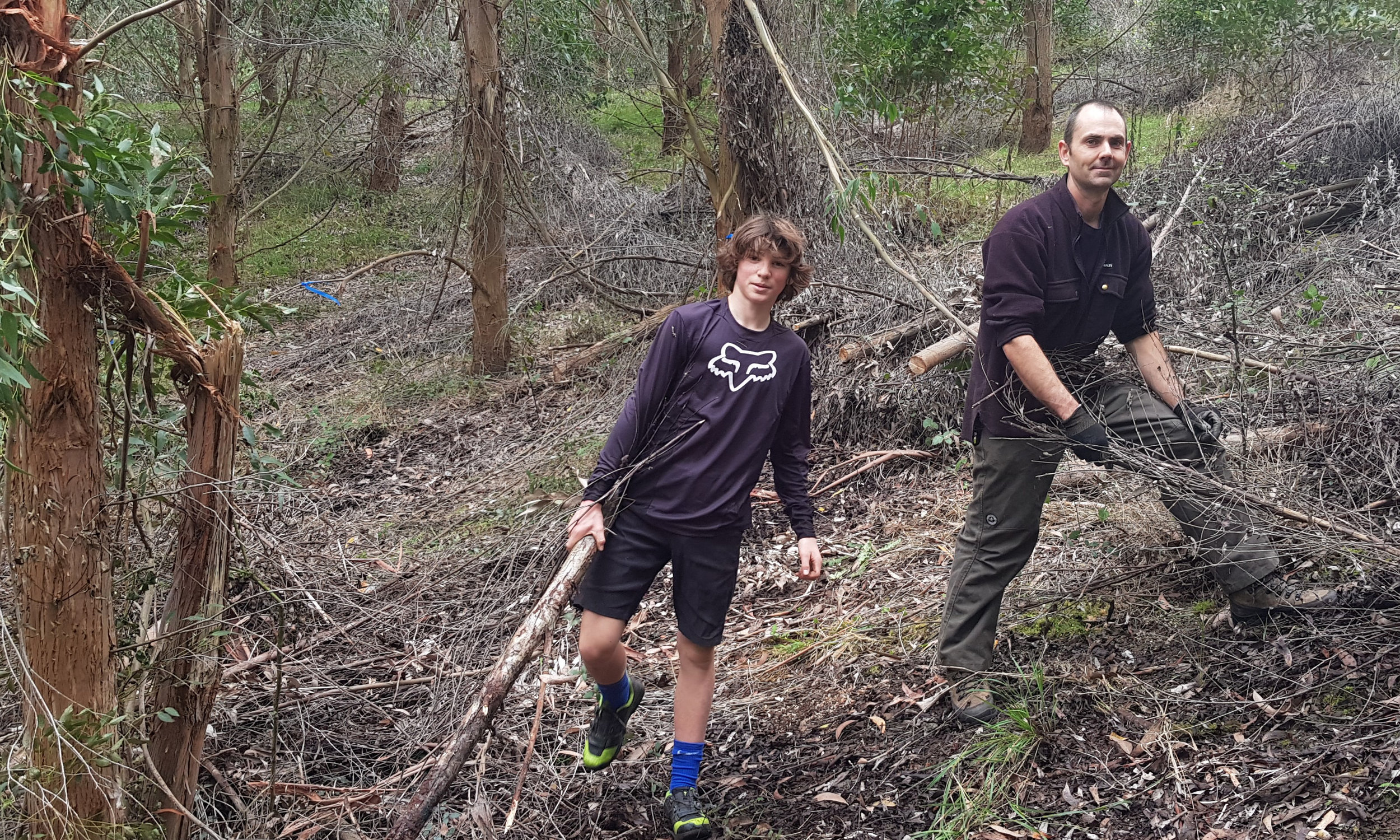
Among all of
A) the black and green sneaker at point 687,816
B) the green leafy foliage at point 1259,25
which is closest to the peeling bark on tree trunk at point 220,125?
the black and green sneaker at point 687,816

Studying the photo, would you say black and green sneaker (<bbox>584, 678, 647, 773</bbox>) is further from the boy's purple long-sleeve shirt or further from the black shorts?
the boy's purple long-sleeve shirt

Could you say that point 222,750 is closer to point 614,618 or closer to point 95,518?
point 95,518

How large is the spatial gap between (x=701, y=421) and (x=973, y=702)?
1383 mm

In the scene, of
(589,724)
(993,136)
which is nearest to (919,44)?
(993,136)

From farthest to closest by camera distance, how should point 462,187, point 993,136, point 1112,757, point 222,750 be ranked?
point 993,136
point 462,187
point 222,750
point 1112,757

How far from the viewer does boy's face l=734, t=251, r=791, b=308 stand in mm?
3238

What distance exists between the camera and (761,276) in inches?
128

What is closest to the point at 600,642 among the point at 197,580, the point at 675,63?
the point at 197,580

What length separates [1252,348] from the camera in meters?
4.84

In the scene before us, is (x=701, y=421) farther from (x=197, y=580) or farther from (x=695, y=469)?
(x=197, y=580)

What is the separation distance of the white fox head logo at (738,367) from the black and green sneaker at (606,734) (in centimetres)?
113

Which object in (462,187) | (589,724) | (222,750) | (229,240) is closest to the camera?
(222,750)

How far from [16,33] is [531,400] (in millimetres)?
5902

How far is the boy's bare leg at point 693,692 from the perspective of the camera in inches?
133
